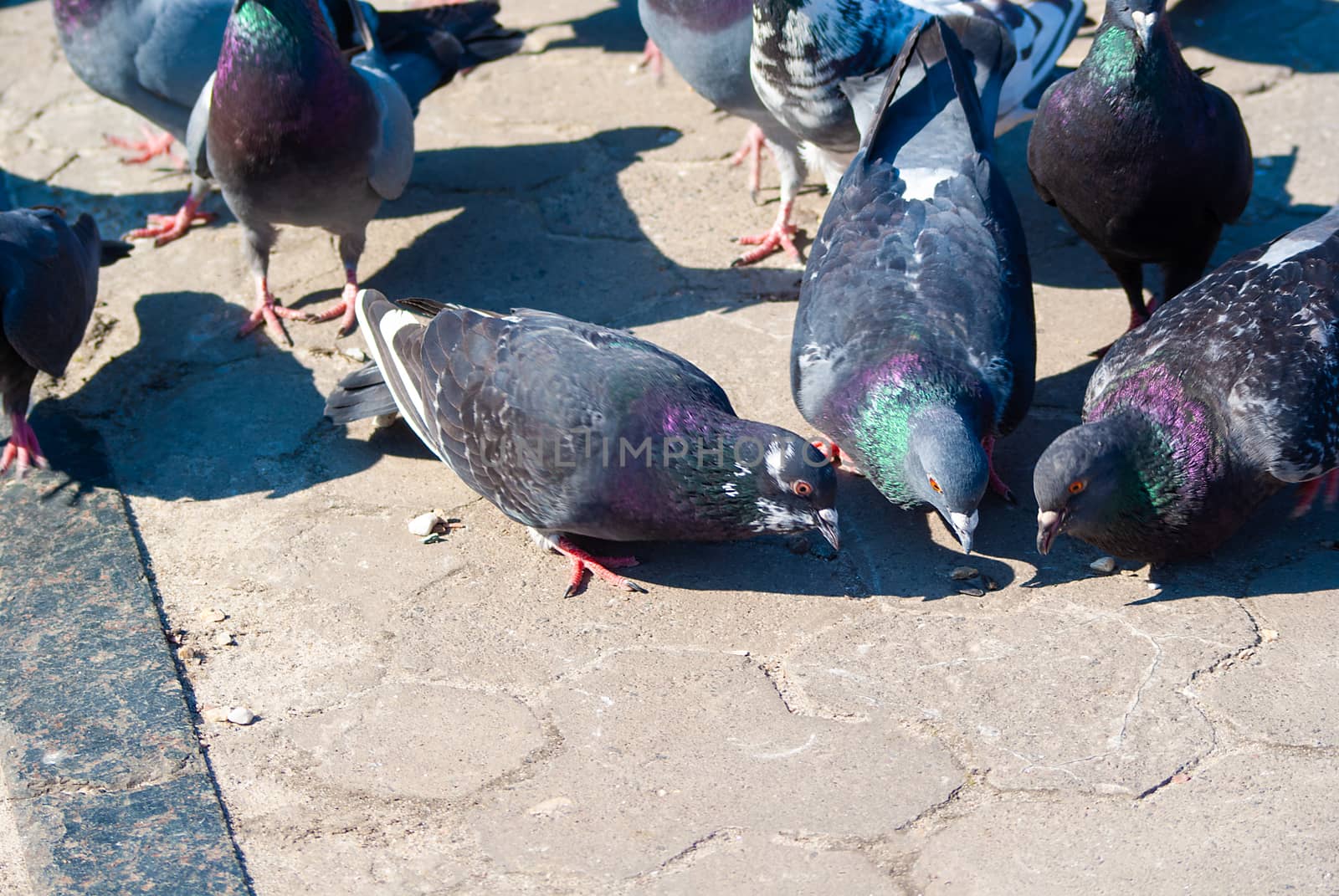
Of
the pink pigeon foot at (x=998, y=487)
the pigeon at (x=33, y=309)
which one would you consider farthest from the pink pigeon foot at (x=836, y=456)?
the pigeon at (x=33, y=309)

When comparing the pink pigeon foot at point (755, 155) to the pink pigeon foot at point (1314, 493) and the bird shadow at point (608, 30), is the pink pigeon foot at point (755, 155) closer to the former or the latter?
the bird shadow at point (608, 30)

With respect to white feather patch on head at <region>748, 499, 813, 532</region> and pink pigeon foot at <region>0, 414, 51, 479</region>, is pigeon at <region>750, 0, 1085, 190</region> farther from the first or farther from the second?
pink pigeon foot at <region>0, 414, 51, 479</region>

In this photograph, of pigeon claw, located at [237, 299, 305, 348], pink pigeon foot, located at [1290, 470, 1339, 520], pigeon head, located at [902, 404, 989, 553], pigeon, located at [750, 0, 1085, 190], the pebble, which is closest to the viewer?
pigeon head, located at [902, 404, 989, 553]

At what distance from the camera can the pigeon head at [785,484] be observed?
3.33m

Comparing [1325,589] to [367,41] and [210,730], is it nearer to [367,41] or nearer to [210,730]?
[210,730]

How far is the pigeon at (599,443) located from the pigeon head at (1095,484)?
0.56 metres

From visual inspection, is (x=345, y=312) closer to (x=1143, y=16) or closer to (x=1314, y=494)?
(x=1143, y=16)

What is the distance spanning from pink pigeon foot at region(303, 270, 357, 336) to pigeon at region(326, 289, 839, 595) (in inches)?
47.4

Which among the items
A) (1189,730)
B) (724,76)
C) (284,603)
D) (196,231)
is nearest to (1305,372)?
(1189,730)

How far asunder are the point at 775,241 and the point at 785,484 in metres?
2.16

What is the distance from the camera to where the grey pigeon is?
14.8ft

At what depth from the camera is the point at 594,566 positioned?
3.69 meters

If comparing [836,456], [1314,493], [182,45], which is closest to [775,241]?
[836,456]

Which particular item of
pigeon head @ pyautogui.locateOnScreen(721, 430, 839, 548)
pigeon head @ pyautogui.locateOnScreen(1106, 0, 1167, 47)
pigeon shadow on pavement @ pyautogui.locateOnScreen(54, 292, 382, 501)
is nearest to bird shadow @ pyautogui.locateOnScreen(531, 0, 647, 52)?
pigeon shadow on pavement @ pyautogui.locateOnScreen(54, 292, 382, 501)
